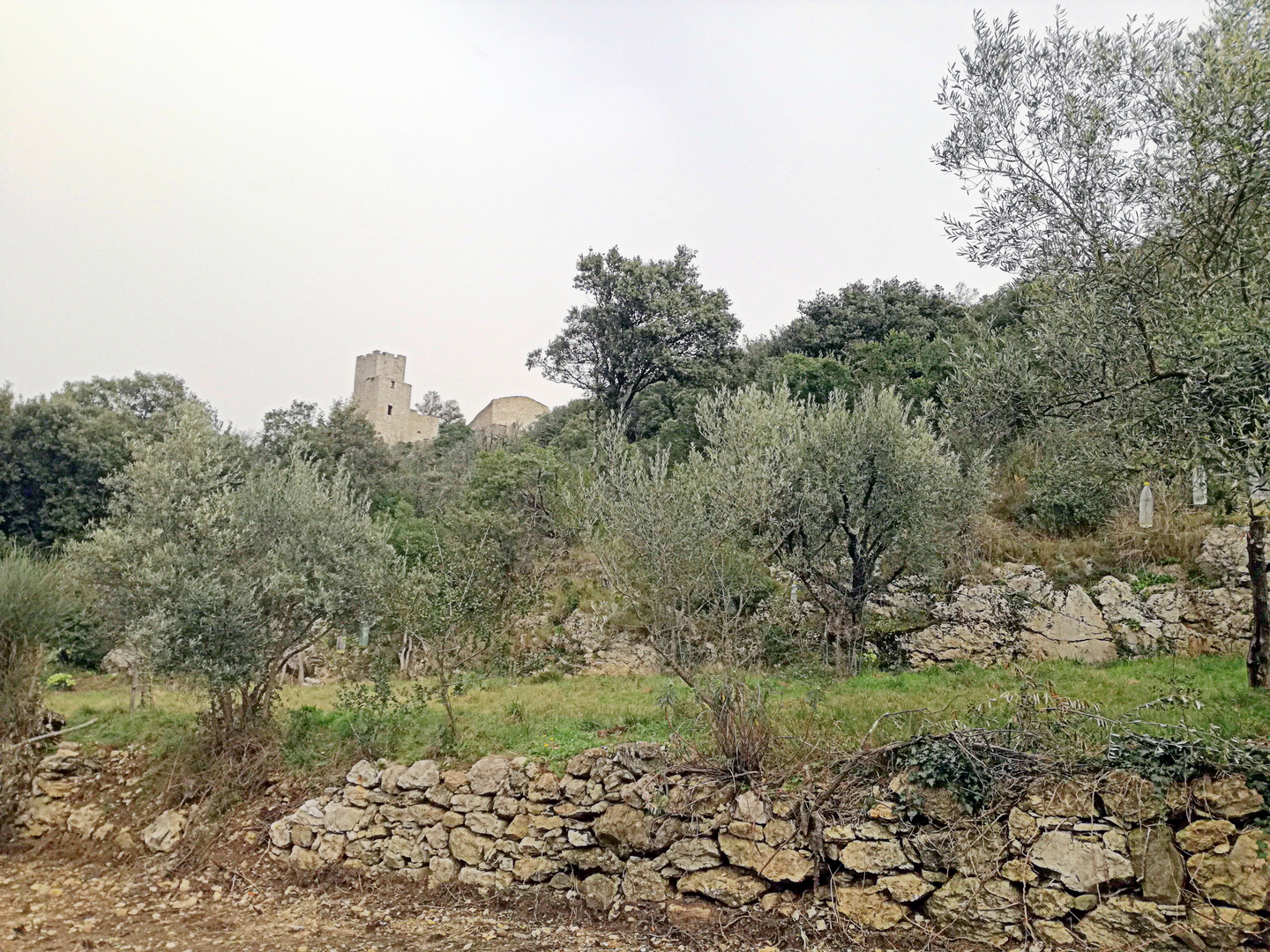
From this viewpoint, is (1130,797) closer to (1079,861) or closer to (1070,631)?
(1079,861)

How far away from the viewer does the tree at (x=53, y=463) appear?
24562mm

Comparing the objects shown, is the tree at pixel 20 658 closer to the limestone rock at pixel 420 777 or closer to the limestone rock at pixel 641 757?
the limestone rock at pixel 420 777

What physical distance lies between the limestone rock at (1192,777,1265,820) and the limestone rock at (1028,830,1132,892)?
2.64ft

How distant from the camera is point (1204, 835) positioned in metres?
5.91

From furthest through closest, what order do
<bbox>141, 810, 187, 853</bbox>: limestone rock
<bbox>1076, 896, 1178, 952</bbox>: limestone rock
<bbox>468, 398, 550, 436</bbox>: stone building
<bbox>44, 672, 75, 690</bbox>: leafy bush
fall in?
<bbox>468, 398, 550, 436</bbox>: stone building → <bbox>44, 672, 75, 690</bbox>: leafy bush → <bbox>141, 810, 187, 853</bbox>: limestone rock → <bbox>1076, 896, 1178, 952</bbox>: limestone rock

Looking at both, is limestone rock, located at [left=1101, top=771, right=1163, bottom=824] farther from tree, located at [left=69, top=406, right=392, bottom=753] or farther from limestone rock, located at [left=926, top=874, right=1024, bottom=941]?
tree, located at [left=69, top=406, right=392, bottom=753]

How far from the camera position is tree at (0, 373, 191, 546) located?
24.6m

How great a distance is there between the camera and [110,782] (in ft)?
34.7

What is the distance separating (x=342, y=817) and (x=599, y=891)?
3.48 metres

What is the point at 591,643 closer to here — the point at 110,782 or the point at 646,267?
the point at 110,782

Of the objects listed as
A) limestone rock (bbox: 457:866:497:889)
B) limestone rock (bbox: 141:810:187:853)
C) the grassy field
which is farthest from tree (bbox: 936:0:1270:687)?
limestone rock (bbox: 141:810:187:853)

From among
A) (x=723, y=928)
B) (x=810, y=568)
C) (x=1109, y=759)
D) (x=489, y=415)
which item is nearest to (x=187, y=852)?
(x=723, y=928)

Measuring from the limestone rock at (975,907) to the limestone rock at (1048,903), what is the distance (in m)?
0.08

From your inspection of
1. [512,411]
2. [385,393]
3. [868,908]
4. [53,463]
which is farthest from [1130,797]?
[385,393]
